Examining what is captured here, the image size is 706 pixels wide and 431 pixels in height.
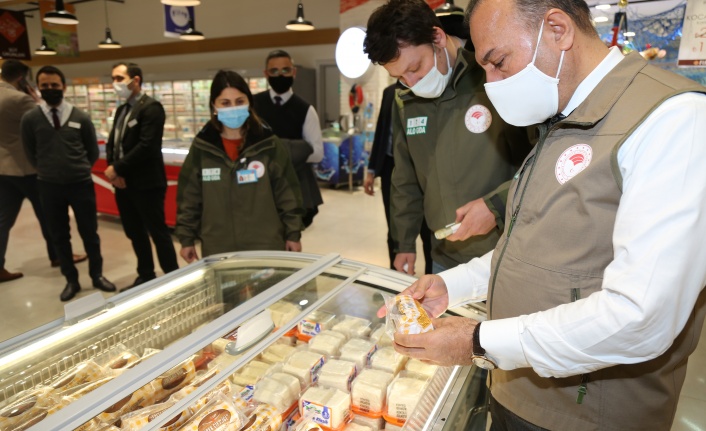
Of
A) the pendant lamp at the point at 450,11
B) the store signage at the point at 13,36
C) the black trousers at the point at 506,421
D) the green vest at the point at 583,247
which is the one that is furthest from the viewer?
the store signage at the point at 13,36

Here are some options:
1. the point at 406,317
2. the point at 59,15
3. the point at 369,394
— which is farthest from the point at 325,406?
the point at 59,15

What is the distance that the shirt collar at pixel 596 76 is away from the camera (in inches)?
40.6

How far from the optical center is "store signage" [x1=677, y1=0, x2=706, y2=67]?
4.98 metres

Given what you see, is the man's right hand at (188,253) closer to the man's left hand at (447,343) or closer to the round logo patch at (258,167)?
the round logo patch at (258,167)

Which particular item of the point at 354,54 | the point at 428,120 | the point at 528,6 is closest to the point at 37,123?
the point at 428,120

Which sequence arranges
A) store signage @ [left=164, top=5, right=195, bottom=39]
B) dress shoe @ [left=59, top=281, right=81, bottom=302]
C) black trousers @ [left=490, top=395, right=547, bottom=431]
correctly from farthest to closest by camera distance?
store signage @ [left=164, top=5, right=195, bottom=39], dress shoe @ [left=59, top=281, right=81, bottom=302], black trousers @ [left=490, top=395, right=547, bottom=431]

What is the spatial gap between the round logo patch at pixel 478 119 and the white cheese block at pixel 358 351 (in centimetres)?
98

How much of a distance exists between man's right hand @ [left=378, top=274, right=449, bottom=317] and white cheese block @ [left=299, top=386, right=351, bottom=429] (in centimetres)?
41

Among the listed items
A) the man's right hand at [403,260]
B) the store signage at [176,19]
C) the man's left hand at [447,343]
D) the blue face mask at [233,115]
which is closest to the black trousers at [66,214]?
the blue face mask at [233,115]

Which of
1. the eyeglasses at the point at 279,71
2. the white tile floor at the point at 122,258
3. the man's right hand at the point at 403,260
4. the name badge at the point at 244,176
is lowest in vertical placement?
the white tile floor at the point at 122,258

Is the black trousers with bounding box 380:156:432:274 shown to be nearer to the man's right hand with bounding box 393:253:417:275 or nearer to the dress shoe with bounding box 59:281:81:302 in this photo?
the man's right hand with bounding box 393:253:417:275

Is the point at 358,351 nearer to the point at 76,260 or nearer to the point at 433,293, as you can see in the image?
the point at 433,293

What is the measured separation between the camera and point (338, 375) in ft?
5.24

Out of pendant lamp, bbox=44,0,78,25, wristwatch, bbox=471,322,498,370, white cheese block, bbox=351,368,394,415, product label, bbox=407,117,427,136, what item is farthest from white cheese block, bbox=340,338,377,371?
pendant lamp, bbox=44,0,78,25
